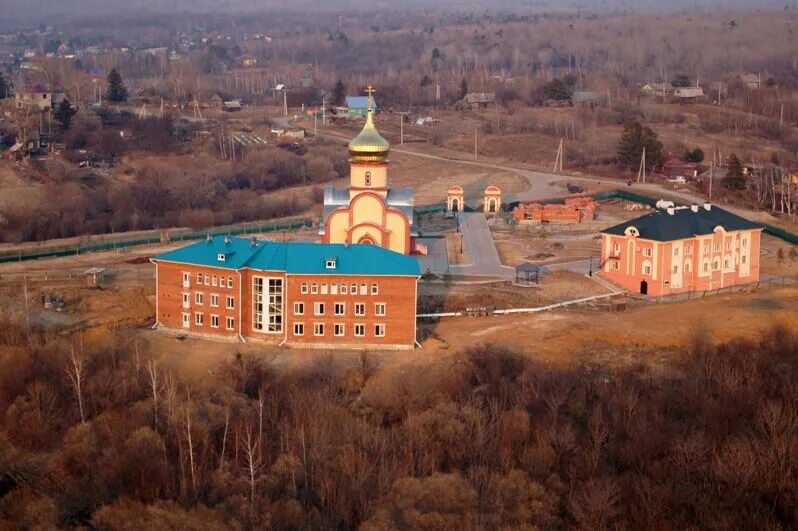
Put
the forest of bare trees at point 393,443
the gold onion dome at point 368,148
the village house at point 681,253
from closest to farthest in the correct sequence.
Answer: the forest of bare trees at point 393,443
the village house at point 681,253
the gold onion dome at point 368,148

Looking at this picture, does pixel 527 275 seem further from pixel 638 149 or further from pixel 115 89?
pixel 115 89

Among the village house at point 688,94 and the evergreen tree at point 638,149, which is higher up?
the village house at point 688,94

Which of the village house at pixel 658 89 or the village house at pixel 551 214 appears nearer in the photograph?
the village house at pixel 551 214

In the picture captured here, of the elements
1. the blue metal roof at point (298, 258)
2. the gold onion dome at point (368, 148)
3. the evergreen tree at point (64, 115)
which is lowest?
the blue metal roof at point (298, 258)

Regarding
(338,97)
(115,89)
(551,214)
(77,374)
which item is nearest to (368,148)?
(551,214)

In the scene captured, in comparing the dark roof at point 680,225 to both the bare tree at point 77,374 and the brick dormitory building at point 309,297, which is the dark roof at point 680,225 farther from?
the bare tree at point 77,374

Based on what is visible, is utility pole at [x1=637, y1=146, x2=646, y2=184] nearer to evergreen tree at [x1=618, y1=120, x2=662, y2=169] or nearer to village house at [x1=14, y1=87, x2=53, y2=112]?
evergreen tree at [x1=618, y1=120, x2=662, y2=169]

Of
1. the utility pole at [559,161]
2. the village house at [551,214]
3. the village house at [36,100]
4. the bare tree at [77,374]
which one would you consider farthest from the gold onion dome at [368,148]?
the village house at [36,100]
